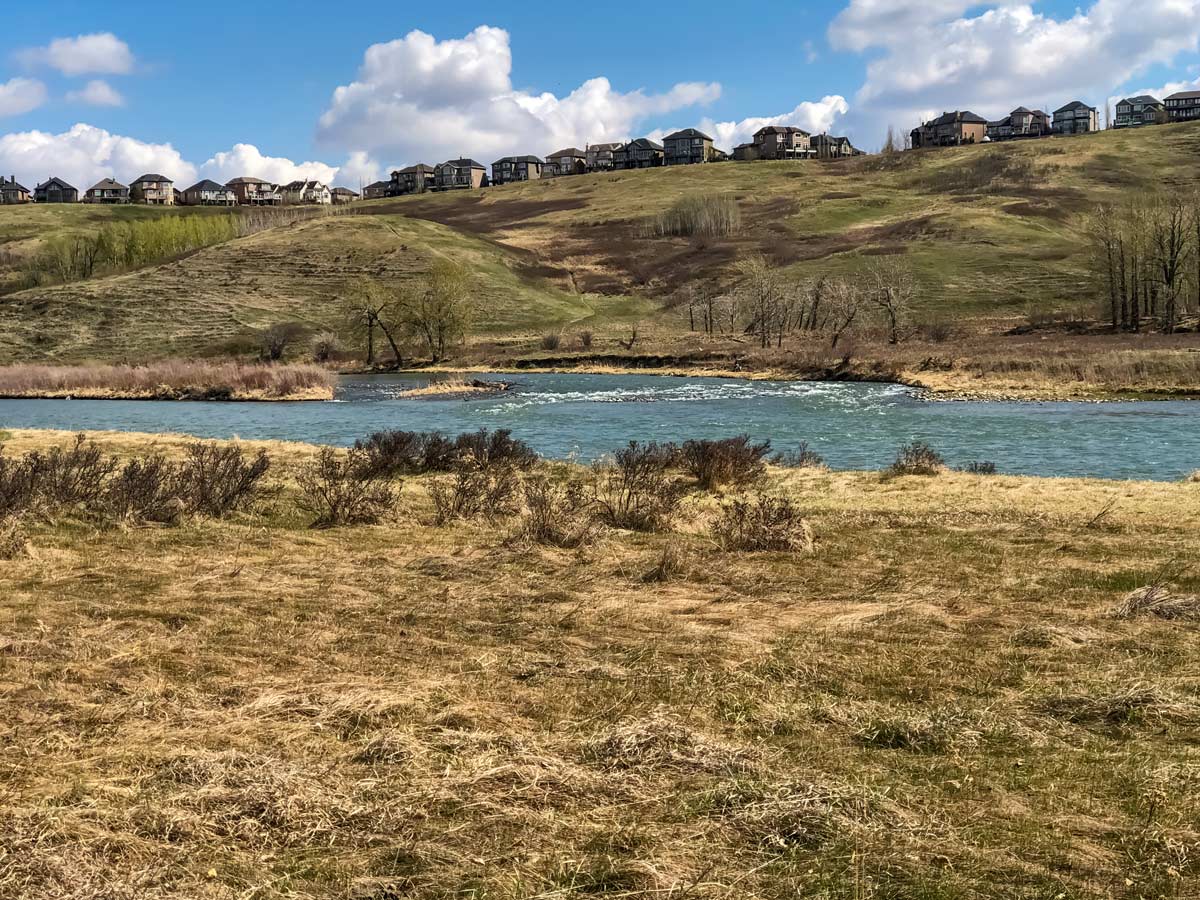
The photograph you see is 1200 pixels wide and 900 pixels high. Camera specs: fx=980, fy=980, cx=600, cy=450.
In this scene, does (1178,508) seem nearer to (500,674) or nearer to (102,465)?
(500,674)

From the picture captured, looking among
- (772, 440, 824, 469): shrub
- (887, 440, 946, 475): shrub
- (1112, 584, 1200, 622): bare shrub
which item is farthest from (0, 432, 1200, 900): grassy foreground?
(772, 440, 824, 469): shrub

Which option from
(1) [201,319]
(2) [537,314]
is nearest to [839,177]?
(2) [537,314]

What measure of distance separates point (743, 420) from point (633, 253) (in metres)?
95.0

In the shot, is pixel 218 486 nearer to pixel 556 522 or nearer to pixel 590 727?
pixel 556 522

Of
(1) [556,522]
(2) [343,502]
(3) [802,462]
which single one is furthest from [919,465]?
(2) [343,502]

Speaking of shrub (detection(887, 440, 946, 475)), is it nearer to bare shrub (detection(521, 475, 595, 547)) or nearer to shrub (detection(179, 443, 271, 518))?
bare shrub (detection(521, 475, 595, 547))

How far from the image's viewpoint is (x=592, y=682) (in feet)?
25.7

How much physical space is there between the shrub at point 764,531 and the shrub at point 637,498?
124 cm

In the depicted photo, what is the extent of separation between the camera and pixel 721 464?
21.4m

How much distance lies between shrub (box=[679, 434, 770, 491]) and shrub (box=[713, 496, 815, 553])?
6.03m

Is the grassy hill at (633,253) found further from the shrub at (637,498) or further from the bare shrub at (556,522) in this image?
the bare shrub at (556,522)

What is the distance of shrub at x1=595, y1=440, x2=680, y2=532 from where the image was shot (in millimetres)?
15703

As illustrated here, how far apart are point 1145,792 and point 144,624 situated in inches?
328


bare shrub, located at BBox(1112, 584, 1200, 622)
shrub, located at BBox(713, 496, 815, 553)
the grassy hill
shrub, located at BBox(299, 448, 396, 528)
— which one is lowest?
bare shrub, located at BBox(1112, 584, 1200, 622)
